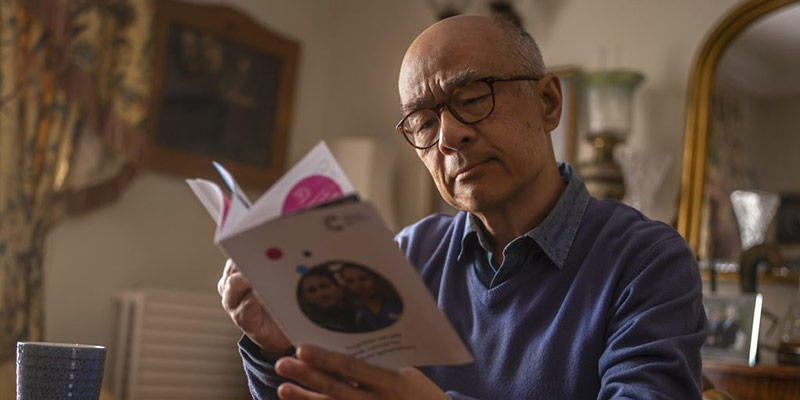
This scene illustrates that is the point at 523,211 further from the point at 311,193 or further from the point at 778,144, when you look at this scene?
the point at 778,144

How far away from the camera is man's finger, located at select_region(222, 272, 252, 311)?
124 centimetres

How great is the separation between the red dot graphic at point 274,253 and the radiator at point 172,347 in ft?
8.72

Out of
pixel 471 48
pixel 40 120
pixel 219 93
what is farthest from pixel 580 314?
pixel 219 93

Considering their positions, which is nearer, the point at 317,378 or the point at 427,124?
the point at 317,378

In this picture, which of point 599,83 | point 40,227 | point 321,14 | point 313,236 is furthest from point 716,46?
point 313,236

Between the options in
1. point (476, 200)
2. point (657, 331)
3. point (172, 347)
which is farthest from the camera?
point (172, 347)

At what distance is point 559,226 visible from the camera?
4.77 feet

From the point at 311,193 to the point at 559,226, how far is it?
22.9 inches

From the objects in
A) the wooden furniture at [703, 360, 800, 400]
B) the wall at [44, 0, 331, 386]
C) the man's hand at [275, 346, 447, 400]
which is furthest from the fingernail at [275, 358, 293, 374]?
the wall at [44, 0, 331, 386]

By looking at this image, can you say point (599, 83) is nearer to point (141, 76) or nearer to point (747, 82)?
point (747, 82)

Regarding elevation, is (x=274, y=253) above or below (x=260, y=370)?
above

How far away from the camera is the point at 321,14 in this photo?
4.56 m

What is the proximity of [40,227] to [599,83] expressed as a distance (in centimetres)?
199

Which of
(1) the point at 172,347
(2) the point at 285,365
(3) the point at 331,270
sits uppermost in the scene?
(3) the point at 331,270
